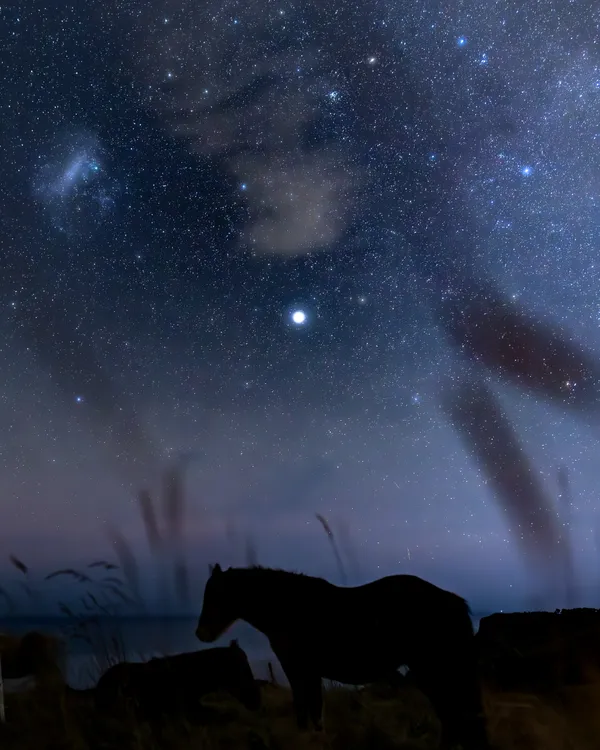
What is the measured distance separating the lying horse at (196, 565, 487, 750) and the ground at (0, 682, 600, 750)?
0.20 meters

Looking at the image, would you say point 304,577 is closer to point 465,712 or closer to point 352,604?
point 352,604

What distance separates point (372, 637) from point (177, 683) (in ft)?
6.35

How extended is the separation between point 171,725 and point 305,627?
1247 mm

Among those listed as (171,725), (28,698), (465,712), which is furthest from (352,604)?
(28,698)

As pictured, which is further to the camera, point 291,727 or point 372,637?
point 372,637

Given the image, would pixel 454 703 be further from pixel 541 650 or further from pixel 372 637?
pixel 541 650

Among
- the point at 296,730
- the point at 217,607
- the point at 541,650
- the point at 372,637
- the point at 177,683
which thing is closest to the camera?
the point at 296,730

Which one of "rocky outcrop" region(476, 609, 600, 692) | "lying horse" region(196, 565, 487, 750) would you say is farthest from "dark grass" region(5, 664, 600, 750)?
"rocky outcrop" region(476, 609, 600, 692)

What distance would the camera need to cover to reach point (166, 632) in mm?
5324

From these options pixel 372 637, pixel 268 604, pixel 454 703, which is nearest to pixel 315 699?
pixel 372 637

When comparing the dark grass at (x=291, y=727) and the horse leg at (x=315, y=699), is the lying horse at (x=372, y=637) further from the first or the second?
the dark grass at (x=291, y=727)

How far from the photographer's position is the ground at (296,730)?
12.6 feet

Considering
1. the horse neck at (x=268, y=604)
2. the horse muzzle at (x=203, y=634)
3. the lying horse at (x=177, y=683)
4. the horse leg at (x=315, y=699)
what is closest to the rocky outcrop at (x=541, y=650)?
the horse leg at (x=315, y=699)

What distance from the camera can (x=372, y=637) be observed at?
479 cm
